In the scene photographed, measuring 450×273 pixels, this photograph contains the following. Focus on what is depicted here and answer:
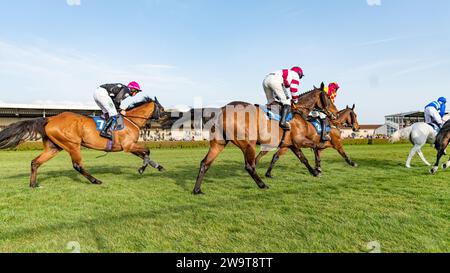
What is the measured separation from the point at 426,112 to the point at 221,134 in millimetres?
7951

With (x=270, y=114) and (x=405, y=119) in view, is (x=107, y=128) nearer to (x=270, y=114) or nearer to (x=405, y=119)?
(x=270, y=114)

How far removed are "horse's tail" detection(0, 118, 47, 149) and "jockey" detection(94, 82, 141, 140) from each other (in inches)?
54.2

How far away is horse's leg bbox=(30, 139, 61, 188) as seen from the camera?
6.69m

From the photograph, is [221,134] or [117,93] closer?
[221,134]

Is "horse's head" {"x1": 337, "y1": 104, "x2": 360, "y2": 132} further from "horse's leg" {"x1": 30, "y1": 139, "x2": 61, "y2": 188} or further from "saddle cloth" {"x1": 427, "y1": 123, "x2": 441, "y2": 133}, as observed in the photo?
"horse's leg" {"x1": 30, "y1": 139, "x2": 61, "y2": 188}

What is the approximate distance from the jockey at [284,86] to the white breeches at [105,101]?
3.86 metres

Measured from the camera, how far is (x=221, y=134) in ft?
19.1

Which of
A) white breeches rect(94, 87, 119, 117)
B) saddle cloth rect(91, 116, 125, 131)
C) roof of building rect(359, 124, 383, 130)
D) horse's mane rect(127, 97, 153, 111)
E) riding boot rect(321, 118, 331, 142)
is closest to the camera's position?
saddle cloth rect(91, 116, 125, 131)

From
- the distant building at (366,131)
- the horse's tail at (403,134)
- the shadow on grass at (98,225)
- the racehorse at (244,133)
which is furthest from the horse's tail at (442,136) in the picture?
the distant building at (366,131)

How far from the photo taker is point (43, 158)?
22.3 feet

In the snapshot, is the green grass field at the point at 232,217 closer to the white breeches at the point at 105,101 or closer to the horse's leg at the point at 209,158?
the horse's leg at the point at 209,158

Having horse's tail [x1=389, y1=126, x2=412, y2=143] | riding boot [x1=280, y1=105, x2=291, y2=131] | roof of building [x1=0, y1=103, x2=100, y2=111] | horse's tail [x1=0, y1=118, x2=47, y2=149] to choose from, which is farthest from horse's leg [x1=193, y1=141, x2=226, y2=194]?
roof of building [x1=0, y1=103, x2=100, y2=111]
